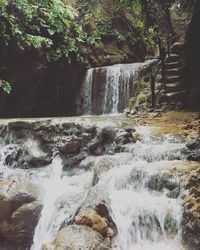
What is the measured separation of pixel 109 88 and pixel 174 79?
2.87 meters

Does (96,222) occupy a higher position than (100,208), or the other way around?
(100,208)

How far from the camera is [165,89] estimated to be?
1065cm

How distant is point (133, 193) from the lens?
543 cm

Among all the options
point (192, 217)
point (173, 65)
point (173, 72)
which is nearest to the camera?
point (192, 217)

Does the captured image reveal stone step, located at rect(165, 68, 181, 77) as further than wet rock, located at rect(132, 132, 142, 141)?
Yes

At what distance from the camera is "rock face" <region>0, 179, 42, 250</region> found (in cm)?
575

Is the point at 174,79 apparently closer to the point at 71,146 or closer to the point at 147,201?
the point at 71,146

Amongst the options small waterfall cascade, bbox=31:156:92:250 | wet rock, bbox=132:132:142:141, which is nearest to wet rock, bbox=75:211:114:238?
small waterfall cascade, bbox=31:156:92:250

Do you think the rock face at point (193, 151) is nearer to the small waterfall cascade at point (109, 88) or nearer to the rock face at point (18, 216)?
the rock face at point (18, 216)

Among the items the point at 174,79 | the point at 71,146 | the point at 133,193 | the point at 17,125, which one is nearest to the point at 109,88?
the point at 174,79

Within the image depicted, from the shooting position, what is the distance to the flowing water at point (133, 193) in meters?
4.63

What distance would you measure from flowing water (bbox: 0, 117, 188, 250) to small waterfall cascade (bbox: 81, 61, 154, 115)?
182 inches

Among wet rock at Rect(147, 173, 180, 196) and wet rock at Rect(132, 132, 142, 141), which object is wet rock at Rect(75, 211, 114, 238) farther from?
wet rock at Rect(132, 132, 142, 141)

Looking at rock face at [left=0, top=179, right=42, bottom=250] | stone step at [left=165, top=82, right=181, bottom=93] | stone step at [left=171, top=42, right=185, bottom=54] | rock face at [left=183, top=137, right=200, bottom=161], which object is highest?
stone step at [left=171, top=42, right=185, bottom=54]
